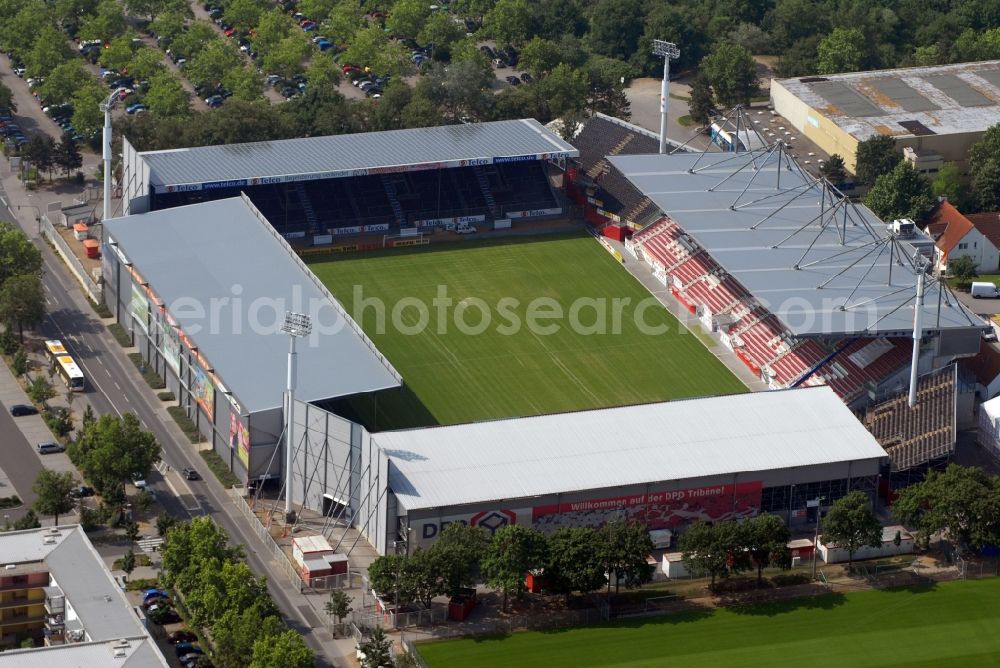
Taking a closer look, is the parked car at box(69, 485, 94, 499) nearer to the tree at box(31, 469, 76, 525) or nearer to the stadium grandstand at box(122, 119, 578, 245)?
the tree at box(31, 469, 76, 525)

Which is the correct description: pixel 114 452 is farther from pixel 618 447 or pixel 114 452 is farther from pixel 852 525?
pixel 852 525

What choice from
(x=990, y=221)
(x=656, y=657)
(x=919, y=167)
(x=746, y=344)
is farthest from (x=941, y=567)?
(x=919, y=167)

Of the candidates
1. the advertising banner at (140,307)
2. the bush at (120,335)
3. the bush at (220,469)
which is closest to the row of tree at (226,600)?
the bush at (220,469)

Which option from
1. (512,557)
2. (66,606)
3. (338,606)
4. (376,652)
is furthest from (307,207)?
(376,652)

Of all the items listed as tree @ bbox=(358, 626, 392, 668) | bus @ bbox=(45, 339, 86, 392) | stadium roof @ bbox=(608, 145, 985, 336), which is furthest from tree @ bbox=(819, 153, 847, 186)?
tree @ bbox=(358, 626, 392, 668)

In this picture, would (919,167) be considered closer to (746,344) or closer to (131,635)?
(746,344)

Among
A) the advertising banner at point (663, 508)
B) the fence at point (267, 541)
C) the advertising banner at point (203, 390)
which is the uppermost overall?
the advertising banner at point (203, 390)

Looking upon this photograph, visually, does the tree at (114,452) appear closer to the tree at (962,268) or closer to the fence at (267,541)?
the fence at (267,541)
